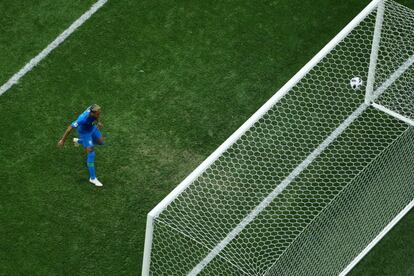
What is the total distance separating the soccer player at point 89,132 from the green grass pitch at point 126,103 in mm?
475

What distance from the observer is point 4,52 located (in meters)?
13.5

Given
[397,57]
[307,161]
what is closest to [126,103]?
[307,161]

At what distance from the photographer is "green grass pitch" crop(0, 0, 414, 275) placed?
11812 mm

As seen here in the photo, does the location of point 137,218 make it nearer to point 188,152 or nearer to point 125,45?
point 188,152

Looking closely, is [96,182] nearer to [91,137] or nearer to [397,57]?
[91,137]

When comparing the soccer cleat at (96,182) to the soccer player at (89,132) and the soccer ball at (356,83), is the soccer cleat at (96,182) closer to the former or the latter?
the soccer player at (89,132)

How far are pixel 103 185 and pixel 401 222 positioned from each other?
3.52 metres

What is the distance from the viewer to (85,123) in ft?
37.8

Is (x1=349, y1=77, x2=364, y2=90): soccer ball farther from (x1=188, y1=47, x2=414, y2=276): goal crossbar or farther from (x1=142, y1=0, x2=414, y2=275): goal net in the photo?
(x1=188, y1=47, x2=414, y2=276): goal crossbar

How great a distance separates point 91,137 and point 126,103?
138 cm

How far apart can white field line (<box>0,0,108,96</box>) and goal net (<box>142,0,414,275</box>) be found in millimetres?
2834

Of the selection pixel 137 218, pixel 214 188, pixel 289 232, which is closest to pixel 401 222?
pixel 289 232

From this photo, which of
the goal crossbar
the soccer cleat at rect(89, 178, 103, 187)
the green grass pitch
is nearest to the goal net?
the goal crossbar

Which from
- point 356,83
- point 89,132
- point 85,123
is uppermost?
point 85,123
